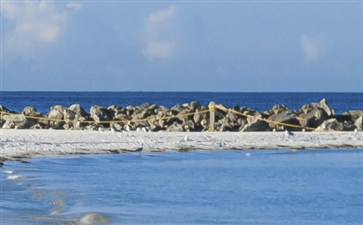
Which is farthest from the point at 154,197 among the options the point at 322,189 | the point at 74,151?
the point at 74,151

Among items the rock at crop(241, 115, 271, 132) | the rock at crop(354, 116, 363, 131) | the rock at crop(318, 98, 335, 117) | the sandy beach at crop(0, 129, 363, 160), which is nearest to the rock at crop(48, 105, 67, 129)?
the sandy beach at crop(0, 129, 363, 160)

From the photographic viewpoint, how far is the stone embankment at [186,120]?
25406 mm

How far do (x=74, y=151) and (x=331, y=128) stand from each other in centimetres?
886

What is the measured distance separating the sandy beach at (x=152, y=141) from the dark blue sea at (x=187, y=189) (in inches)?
29.9

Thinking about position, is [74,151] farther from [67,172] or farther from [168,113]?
[168,113]

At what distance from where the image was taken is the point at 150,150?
19594 mm

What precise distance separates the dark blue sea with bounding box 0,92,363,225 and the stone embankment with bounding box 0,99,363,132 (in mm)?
5663

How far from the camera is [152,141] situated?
21141mm

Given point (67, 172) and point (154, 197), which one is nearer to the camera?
point (154, 197)

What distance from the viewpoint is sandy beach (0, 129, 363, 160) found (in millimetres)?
19062

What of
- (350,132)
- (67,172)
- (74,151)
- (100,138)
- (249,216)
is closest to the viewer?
(249,216)

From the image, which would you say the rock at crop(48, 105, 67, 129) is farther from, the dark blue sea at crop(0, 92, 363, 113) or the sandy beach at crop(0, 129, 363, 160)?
the dark blue sea at crop(0, 92, 363, 113)

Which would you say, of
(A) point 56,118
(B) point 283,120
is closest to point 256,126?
(B) point 283,120

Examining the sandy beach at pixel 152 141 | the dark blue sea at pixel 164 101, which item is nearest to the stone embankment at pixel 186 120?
the sandy beach at pixel 152 141
